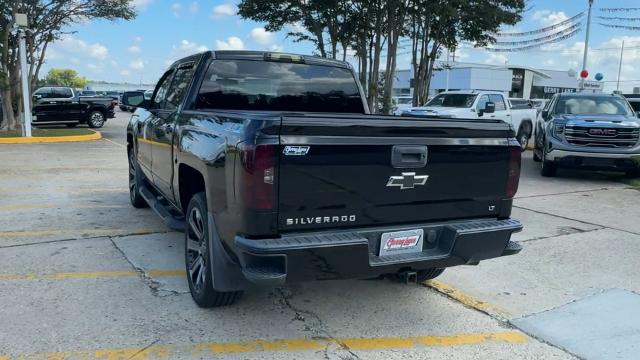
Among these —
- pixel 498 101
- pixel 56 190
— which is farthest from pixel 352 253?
pixel 498 101

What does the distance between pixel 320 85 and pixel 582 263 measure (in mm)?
3210

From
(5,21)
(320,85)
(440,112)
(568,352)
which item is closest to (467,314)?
(568,352)

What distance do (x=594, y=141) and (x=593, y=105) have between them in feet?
5.18

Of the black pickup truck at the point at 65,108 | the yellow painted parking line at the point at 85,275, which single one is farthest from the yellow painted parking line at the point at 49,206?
the black pickup truck at the point at 65,108

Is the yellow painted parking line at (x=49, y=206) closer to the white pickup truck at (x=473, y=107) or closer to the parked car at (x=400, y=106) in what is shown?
the parked car at (x=400, y=106)

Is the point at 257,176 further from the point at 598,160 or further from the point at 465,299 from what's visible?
the point at 598,160

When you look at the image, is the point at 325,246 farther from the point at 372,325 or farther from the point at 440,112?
the point at 440,112

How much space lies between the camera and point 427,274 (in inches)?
185

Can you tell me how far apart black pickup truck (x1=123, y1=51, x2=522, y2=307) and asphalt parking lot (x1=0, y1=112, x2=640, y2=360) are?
0.42m

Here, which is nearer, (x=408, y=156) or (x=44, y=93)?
(x=408, y=156)

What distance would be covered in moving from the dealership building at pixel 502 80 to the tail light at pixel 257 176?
55.0m

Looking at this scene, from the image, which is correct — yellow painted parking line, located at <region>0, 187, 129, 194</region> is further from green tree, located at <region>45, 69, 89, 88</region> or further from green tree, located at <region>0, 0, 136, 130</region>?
green tree, located at <region>45, 69, 89, 88</region>

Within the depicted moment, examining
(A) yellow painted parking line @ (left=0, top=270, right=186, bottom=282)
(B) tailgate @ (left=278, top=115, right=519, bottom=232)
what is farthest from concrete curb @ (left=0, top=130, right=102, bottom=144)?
(B) tailgate @ (left=278, top=115, right=519, bottom=232)

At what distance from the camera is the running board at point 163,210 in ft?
15.5
